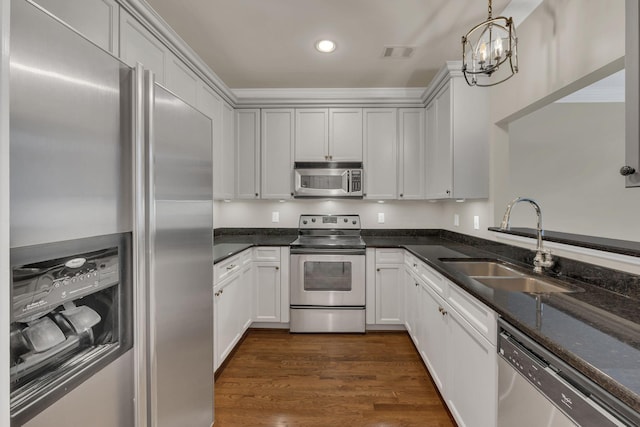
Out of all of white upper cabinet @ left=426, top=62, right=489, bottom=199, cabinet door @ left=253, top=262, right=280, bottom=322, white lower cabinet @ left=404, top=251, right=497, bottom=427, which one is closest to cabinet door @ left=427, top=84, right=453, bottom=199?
white upper cabinet @ left=426, top=62, right=489, bottom=199

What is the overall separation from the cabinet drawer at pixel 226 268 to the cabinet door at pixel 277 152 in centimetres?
97

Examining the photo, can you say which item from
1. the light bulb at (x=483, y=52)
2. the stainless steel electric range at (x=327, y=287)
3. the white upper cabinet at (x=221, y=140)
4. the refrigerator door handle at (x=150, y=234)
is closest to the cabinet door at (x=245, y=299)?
the stainless steel electric range at (x=327, y=287)

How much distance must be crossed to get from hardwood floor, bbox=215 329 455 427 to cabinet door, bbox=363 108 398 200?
1556mm

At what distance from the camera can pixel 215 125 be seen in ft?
9.89

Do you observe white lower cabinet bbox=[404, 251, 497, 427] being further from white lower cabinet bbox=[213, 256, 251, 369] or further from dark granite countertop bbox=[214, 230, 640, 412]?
white lower cabinet bbox=[213, 256, 251, 369]

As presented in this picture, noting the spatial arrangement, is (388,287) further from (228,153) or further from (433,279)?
(228,153)

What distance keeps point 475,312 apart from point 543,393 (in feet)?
1.75

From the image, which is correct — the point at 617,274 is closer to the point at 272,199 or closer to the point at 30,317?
the point at 30,317

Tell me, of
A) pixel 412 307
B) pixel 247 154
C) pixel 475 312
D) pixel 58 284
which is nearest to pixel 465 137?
pixel 412 307

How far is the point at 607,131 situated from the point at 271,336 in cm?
388

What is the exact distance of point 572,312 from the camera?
44.6 inches

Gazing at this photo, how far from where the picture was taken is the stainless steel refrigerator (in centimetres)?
104

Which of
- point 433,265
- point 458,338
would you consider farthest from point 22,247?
point 433,265

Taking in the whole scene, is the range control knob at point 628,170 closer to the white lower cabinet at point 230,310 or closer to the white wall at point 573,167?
the white lower cabinet at point 230,310
